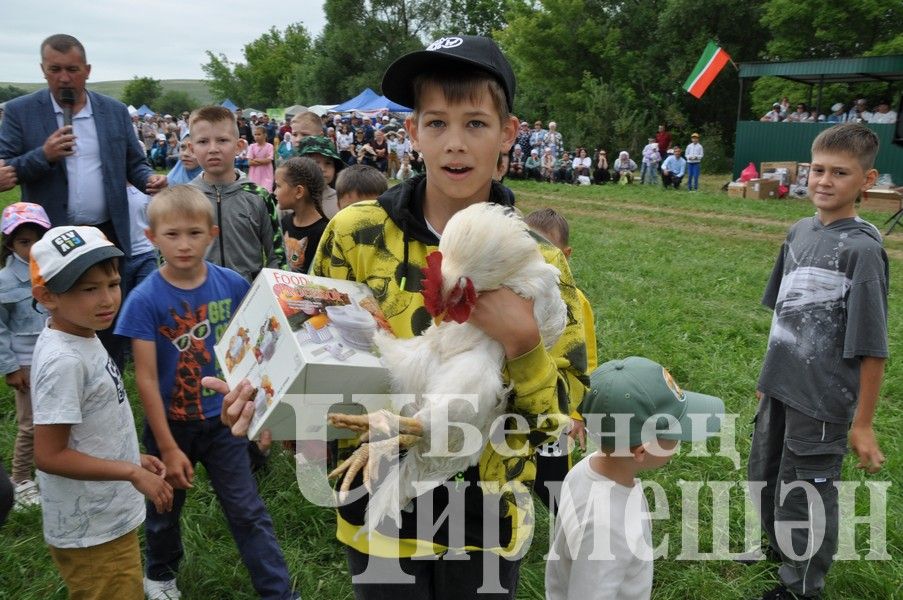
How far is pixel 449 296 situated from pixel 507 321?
14 cm

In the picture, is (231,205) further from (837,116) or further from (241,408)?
(837,116)

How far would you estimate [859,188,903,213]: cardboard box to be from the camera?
49.1 feet

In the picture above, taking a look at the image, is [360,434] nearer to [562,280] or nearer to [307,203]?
[562,280]

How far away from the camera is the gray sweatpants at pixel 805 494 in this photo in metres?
2.83

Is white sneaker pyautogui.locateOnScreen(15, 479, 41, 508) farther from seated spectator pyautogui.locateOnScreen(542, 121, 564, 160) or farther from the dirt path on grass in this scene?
seated spectator pyautogui.locateOnScreen(542, 121, 564, 160)

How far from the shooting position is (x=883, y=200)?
1520 cm

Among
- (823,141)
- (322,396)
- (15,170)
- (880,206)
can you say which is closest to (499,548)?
(322,396)

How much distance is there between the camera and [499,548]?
171cm

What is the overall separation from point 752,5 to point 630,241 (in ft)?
94.0

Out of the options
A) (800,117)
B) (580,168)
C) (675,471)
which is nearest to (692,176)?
(580,168)

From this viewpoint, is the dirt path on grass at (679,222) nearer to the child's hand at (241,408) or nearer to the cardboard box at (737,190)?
the cardboard box at (737,190)

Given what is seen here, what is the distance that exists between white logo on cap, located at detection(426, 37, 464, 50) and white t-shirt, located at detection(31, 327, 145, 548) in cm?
163

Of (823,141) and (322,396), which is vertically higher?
(823,141)

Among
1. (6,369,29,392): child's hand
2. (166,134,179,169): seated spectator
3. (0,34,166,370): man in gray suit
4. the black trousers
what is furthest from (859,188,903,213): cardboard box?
(166,134,179,169): seated spectator
